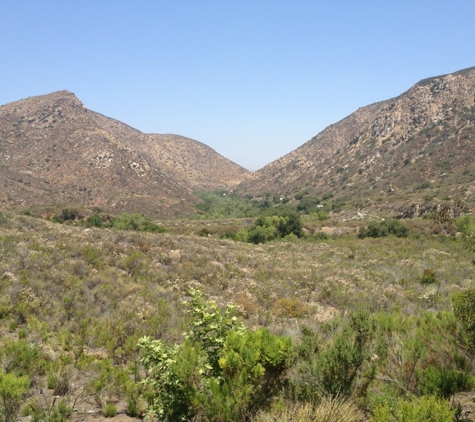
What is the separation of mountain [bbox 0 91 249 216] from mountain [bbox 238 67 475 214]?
127ft

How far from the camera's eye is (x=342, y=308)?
40.4 feet

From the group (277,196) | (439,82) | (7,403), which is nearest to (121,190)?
(277,196)

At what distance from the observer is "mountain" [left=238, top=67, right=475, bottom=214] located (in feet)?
210

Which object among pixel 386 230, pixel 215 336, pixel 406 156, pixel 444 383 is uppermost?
pixel 406 156

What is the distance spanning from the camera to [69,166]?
274ft

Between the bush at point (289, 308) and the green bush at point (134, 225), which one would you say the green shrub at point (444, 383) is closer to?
the bush at point (289, 308)

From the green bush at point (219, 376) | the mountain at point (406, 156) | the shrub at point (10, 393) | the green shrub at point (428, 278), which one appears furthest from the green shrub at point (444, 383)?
the mountain at point (406, 156)

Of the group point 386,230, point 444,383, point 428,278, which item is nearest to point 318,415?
point 444,383

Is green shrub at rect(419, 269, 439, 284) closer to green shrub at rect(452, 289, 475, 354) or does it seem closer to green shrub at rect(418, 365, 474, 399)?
green shrub at rect(452, 289, 475, 354)

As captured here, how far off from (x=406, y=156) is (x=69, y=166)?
79.9m

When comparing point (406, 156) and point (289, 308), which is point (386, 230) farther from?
point (406, 156)

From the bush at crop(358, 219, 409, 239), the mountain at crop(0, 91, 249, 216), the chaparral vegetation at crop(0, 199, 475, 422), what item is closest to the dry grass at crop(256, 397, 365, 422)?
the chaparral vegetation at crop(0, 199, 475, 422)

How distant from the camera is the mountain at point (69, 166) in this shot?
7331 centimetres

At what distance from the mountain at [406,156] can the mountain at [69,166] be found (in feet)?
127
